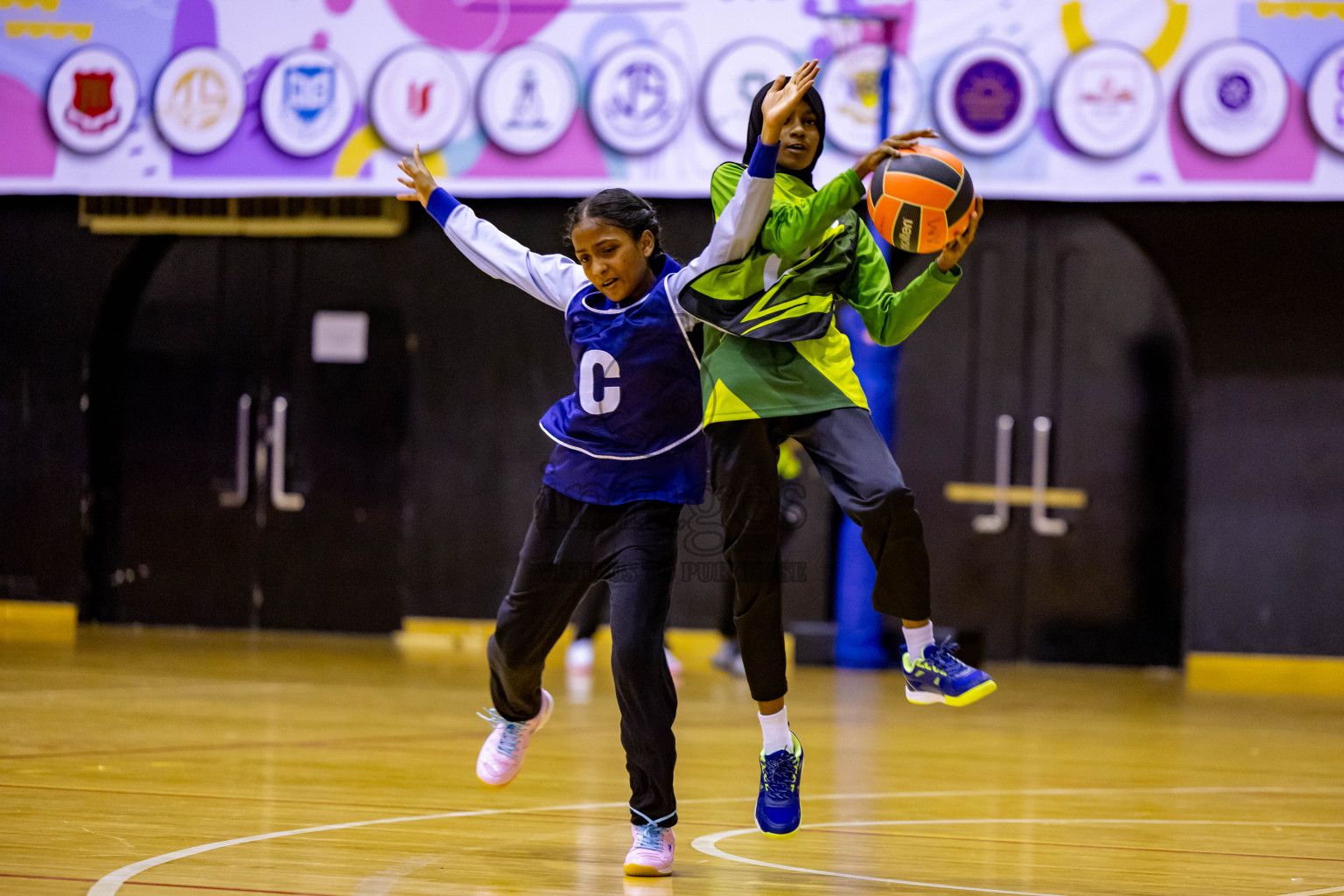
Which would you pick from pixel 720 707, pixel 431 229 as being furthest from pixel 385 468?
pixel 720 707

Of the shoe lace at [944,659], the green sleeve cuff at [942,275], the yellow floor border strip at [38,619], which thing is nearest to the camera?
the shoe lace at [944,659]

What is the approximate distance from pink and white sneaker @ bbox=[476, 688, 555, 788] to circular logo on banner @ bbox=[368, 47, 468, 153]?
4311 mm

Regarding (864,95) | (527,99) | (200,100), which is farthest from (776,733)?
(200,100)

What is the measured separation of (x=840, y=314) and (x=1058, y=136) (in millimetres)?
1345

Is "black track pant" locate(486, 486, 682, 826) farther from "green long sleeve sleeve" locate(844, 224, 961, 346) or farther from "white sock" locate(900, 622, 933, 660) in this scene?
"green long sleeve sleeve" locate(844, 224, 961, 346)

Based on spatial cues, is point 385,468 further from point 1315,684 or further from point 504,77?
point 1315,684

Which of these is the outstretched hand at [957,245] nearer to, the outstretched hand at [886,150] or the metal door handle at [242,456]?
the outstretched hand at [886,150]

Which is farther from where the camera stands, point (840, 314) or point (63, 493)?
point (63, 493)

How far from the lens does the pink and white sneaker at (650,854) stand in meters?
2.69

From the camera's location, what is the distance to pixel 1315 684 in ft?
22.1

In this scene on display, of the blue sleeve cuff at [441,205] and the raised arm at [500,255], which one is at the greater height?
the blue sleeve cuff at [441,205]

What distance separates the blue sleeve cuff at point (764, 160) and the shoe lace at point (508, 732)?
1.36m

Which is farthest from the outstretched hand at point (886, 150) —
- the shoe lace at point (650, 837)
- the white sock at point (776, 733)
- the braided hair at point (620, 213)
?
the shoe lace at point (650, 837)

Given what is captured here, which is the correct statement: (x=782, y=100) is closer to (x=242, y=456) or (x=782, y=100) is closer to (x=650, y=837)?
(x=650, y=837)
